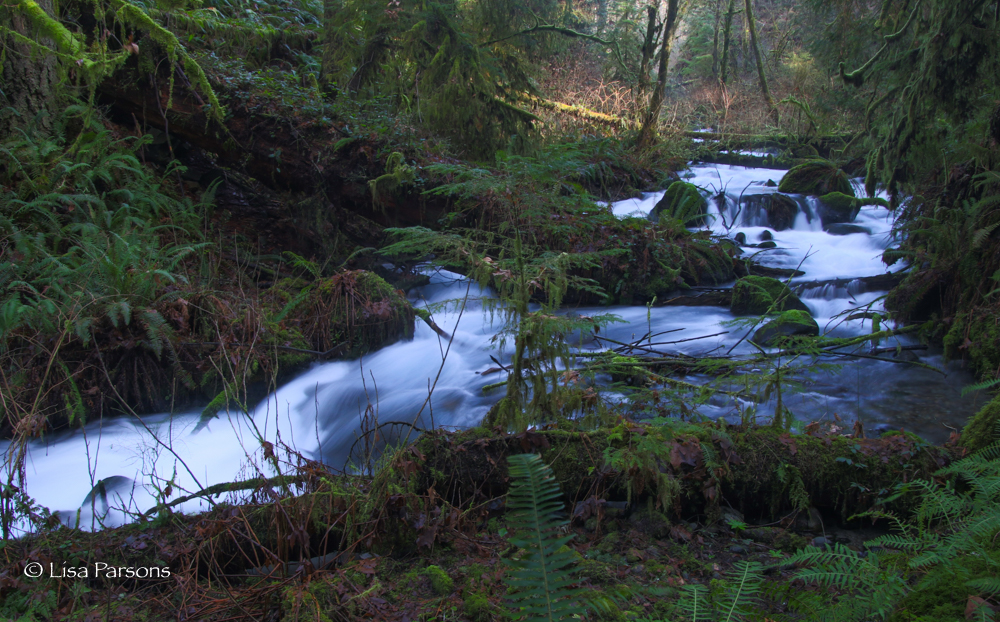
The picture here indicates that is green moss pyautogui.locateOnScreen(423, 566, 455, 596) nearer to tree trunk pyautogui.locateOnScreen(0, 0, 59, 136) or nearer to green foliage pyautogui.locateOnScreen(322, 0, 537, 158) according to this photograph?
green foliage pyautogui.locateOnScreen(322, 0, 537, 158)

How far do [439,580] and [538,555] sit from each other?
1191mm

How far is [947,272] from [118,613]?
7.65 meters

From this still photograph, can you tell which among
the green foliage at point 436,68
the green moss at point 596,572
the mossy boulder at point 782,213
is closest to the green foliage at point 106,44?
the green foliage at point 436,68

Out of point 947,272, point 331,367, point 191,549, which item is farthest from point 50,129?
point 947,272

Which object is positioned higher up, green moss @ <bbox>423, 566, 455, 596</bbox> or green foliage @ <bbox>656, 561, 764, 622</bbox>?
green foliage @ <bbox>656, 561, 764, 622</bbox>

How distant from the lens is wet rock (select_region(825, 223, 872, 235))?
36.2ft

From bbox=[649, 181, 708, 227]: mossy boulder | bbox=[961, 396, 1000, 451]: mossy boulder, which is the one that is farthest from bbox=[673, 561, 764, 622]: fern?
bbox=[649, 181, 708, 227]: mossy boulder

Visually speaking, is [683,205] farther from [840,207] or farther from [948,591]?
[948,591]

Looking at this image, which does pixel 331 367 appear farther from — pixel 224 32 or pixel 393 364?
pixel 224 32

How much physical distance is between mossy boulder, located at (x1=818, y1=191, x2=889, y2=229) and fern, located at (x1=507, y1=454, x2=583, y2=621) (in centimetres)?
1231

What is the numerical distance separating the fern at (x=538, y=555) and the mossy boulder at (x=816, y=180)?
13630mm

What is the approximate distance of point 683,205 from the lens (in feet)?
32.8

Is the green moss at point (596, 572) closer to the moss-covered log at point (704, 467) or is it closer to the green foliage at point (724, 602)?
the green foliage at point (724, 602)

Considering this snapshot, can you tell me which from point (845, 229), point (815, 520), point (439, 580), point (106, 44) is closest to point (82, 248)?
point (106, 44)
